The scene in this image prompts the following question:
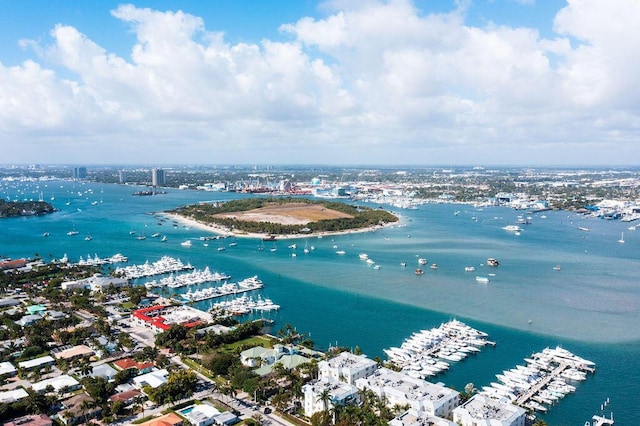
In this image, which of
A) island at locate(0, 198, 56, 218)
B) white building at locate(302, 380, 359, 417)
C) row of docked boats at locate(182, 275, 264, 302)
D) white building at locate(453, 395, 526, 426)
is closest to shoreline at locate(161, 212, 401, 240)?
row of docked boats at locate(182, 275, 264, 302)

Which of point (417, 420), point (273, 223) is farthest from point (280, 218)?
point (417, 420)

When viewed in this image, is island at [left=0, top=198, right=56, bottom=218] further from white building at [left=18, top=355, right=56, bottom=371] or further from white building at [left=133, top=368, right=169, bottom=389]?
white building at [left=133, top=368, right=169, bottom=389]

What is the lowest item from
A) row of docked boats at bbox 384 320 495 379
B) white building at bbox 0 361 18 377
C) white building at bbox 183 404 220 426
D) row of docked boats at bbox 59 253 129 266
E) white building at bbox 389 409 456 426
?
row of docked boats at bbox 384 320 495 379

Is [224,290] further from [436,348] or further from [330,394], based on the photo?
[330,394]

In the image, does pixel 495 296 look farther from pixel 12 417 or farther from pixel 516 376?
pixel 12 417

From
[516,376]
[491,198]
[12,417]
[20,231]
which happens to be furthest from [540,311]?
[491,198]

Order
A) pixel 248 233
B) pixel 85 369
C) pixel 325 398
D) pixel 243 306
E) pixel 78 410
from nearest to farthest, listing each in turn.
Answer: pixel 325 398 < pixel 78 410 < pixel 85 369 < pixel 243 306 < pixel 248 233
